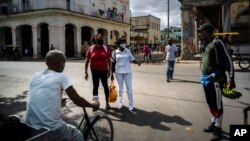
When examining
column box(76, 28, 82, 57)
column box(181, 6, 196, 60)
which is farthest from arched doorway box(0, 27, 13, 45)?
column box(181, 6, 196, 60)

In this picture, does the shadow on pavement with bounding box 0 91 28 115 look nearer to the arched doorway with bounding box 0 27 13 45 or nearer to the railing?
the railing

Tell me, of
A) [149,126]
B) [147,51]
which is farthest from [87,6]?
[149,126]

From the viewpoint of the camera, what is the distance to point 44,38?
35344mm

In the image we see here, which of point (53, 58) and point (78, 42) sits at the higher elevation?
point (78, 42)

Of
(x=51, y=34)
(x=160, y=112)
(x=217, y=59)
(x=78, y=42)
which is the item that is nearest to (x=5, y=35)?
(x=51, y=34)

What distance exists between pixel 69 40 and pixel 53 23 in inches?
190

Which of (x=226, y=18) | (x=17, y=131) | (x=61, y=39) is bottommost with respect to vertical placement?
(x=17, y=131)

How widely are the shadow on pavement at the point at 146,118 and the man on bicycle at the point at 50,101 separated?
9.01 feet

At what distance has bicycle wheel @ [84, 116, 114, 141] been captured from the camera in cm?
364

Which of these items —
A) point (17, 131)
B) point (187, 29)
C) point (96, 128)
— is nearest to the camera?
point (17, 131)

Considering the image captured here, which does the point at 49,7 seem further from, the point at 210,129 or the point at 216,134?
the point at 216,134

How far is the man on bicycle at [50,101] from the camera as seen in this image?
119 inches

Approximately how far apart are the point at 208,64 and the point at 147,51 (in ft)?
63.2

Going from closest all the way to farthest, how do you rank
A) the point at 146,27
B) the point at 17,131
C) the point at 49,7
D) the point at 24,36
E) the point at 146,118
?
1. the point at 17,131
2. the point at 146,118
3. the point at 49,7
4. the point at 24,36
5. the point at 146,27
